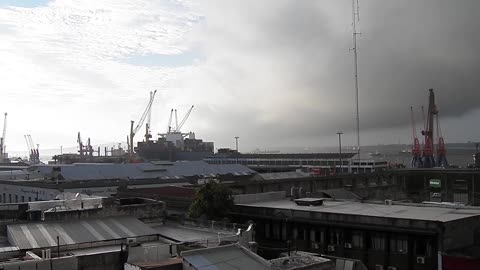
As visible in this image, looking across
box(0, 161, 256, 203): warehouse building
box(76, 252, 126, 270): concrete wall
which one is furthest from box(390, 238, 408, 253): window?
box(0, 161, 256, 203): warehouse building

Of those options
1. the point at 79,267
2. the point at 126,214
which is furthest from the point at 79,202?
the point at 79,267

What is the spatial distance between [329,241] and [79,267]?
17643 millimetres

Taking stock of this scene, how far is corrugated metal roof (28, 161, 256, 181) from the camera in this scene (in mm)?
72975

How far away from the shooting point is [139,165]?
80.6 m

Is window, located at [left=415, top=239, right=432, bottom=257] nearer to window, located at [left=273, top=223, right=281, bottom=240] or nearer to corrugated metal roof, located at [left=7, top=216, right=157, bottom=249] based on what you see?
window, located at [left=273, top=223, right=281, bottom=240]

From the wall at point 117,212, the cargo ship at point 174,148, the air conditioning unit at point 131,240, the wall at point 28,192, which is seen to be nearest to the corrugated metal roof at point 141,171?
the wall at point 28,192

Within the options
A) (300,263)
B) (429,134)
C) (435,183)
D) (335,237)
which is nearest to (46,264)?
(300,263)

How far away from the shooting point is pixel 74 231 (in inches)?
939

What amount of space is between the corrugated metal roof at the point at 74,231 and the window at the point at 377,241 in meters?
14.0

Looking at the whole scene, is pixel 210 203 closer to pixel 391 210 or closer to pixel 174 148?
pixel 391 210

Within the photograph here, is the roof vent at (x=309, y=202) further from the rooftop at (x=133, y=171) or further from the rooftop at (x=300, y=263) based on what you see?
the rooftop at (x=133, y=171)

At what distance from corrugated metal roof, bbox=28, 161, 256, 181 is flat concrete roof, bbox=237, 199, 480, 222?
3866 centimetres

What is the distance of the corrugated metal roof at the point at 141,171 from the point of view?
Answer: 2873 inches

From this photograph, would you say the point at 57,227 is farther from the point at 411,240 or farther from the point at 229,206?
the point at 411,240
